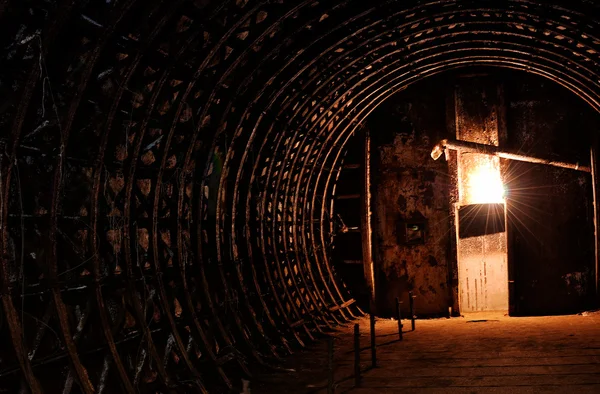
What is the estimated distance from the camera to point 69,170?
8406 millimetres

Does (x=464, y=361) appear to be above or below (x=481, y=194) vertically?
below

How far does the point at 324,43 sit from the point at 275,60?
3.60ft

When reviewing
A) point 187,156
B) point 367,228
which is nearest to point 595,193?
point 367,228

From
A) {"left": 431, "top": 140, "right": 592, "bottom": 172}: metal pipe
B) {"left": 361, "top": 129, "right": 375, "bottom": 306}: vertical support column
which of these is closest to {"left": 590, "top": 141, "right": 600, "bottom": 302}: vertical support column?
{"left": 431, "top": 140, "right": 592, "bottom": 172}: metal pipe

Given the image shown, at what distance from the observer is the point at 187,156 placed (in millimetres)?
Answer: 10000

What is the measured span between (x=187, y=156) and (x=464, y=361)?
6.30 m

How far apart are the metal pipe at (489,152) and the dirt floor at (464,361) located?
4384mm

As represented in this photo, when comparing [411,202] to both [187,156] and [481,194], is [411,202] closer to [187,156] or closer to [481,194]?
[481,194]

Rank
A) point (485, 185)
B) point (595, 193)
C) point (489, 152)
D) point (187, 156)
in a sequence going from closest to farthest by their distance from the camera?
point (187, 156)
point (595, 193)
point (489, 152)
point (485, 185)

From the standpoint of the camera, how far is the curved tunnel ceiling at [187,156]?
23.0ft

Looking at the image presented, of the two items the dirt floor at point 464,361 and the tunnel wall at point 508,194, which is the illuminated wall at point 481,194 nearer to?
the tunnel wall at point 508,194

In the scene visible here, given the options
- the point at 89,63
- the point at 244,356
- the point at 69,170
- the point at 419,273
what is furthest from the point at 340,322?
the point at 89,63

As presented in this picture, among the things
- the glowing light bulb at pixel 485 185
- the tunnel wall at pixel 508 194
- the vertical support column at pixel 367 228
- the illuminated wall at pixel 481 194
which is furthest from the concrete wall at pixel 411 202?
the glowing light bulb at pixel 485 185

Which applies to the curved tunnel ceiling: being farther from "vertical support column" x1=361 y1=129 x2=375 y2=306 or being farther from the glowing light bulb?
the glowing light bulb
